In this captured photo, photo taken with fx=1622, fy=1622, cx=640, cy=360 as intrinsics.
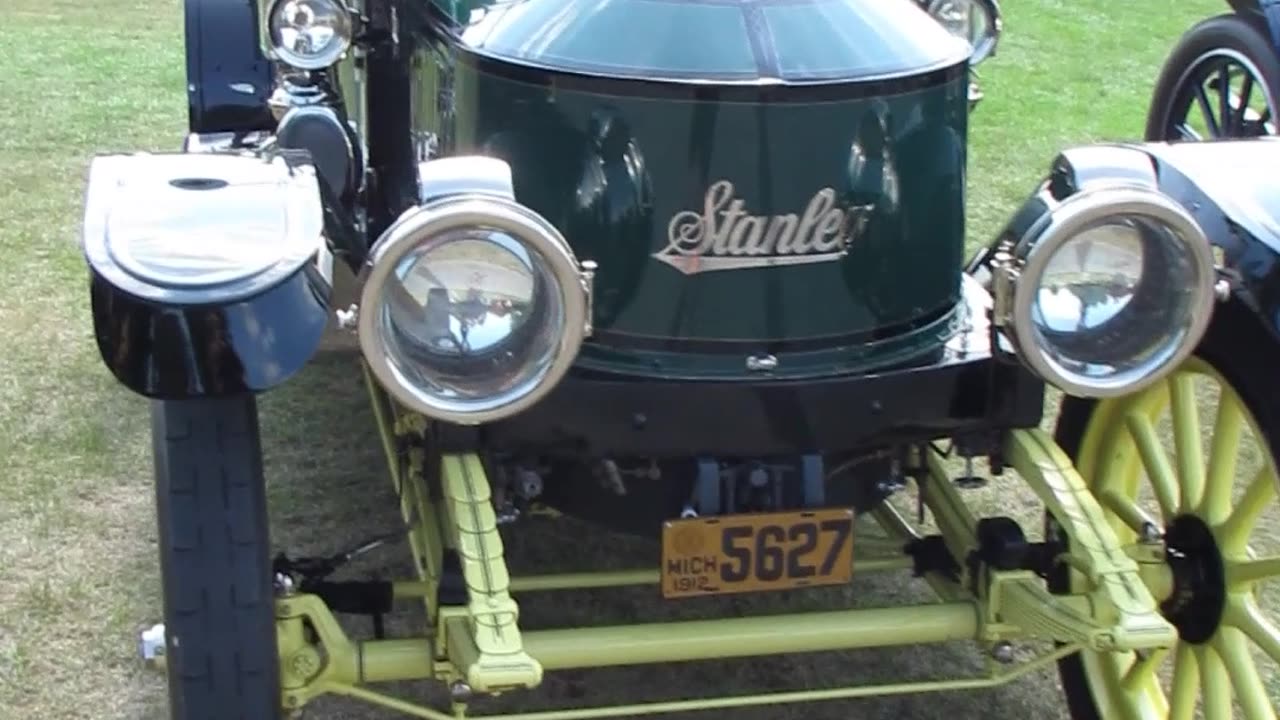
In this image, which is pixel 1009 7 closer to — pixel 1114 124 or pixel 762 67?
pixel 1114 124

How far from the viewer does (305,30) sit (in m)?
3.68

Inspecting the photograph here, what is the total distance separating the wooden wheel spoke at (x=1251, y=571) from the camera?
9.12 feet

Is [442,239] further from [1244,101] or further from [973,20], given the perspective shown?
[1244,101]

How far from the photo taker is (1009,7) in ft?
40.0

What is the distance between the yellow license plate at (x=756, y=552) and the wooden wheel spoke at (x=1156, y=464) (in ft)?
2.39

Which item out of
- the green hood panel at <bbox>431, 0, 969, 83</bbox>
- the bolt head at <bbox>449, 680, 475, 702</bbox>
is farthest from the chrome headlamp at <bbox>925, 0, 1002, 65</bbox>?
the bolt head at <bbox>449, 680, 475, 702</bbox>

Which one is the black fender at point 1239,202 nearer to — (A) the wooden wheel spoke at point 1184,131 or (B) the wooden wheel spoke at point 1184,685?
(B) the wooden wheel spoke at point 1184,685

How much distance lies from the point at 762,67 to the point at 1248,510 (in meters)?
1.18

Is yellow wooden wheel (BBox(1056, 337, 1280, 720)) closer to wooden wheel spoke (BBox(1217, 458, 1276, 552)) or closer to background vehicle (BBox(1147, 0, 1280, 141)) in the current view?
wooden wheel spoke (BBox(1217, 458, 1276, 552))

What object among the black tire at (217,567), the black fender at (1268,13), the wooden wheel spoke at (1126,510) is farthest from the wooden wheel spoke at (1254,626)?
the black fender at (1268,13)

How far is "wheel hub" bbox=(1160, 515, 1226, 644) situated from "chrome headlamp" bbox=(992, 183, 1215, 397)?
0.55 meters

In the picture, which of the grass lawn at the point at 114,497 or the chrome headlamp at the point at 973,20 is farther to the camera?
the chrome headlamp at the point at 973,20

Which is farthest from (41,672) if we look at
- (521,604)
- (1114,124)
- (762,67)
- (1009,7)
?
(1009,7)

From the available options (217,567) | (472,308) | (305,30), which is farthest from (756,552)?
(305,30)
